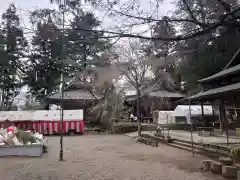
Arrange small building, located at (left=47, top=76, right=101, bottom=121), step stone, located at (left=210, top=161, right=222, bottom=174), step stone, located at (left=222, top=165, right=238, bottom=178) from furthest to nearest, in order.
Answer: small building, located at (left=47, top=76, right=101, bottom=121) → step stone, located at (left=210, top=161, right=222, bottom=174) → step stone, located at (left=222, top=165, right=238, bottom=178)

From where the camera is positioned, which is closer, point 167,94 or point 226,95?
point 226,95

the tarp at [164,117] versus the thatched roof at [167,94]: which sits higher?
the thatched roof at [167,94]

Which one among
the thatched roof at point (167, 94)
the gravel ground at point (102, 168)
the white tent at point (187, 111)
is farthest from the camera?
the thatched roof at point (167, 94)

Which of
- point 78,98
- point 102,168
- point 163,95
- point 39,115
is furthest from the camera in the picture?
point 78,98

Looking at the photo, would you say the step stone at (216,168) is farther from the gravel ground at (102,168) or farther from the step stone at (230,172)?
the step stone at (230,172)

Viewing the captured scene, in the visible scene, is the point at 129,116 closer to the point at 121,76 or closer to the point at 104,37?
the point at 121,76

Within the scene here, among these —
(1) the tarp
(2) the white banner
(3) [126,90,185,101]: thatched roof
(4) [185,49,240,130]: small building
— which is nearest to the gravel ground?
(4) [185,49,240,130]: small building

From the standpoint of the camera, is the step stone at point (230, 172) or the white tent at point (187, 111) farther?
the white tent at point (187, 111)

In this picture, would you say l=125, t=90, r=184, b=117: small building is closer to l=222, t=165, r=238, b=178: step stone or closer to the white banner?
the white banner

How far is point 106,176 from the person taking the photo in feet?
26.5

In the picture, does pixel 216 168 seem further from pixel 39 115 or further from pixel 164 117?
pixel 39 115

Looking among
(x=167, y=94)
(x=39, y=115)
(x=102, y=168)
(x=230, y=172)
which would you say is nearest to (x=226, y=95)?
(x=230, y=172)

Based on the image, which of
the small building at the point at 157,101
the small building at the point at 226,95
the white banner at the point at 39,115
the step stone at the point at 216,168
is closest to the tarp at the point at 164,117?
the small building at the point at 157,101

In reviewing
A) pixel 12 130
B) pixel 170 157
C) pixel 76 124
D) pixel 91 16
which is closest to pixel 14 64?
pixel 76 124
